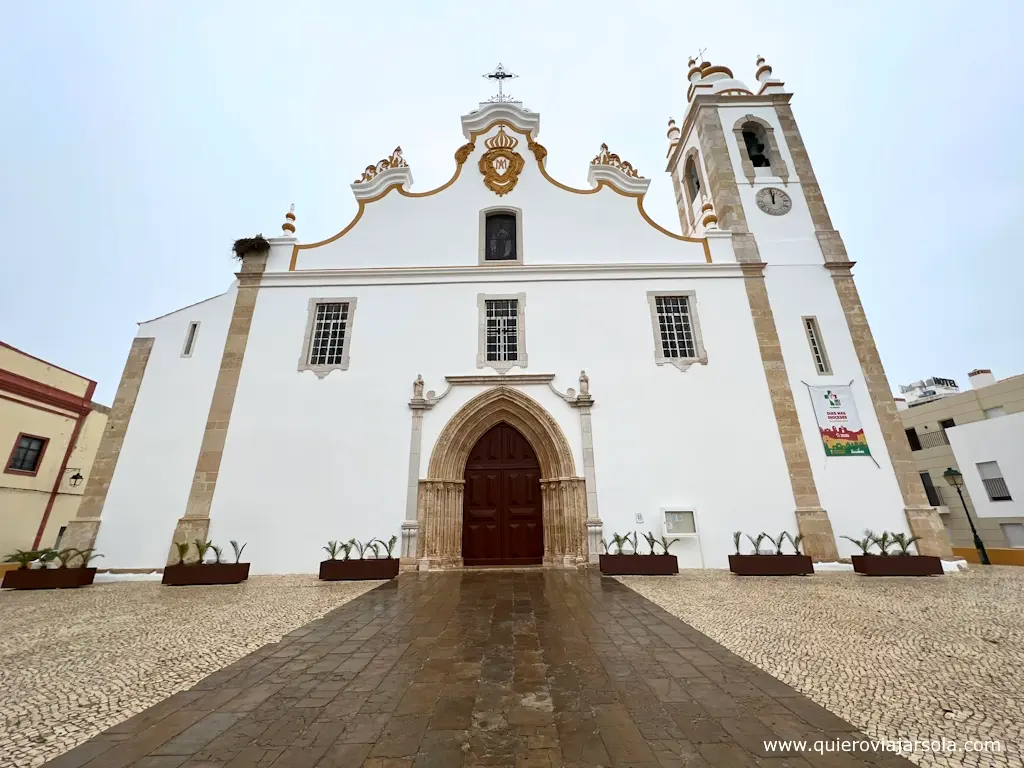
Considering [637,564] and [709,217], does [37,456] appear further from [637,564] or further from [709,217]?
[709,217]

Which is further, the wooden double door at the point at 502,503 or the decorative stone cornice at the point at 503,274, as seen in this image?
the decorative stone cornice at the point at 503,274

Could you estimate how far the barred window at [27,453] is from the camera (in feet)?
43.0

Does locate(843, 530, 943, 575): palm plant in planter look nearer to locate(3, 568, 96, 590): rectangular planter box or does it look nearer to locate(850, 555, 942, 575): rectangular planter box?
locate(850, 555, 942, 575): rectangular planter box

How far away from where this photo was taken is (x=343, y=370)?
9.99m

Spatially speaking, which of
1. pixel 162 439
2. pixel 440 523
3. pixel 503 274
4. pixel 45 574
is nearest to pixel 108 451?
pixel 162 439

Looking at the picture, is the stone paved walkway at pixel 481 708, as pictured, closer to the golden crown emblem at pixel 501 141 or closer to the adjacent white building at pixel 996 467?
the golden crown emblem at pixel 501 141

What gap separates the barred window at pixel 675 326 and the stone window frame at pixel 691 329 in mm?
54

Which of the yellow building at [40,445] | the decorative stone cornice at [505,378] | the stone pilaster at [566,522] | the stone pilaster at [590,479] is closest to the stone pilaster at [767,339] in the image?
the stone pilaster at [590,479]

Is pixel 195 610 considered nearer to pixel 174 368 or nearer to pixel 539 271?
pixel 174 368

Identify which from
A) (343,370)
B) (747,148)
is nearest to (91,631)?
(343,370)

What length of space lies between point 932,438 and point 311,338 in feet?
87.5

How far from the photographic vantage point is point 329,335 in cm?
1048

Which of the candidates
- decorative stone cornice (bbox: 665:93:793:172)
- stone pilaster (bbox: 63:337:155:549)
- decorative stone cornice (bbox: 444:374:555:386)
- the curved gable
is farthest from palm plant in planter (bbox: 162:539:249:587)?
decorative stone cornice (bbox: 665:93:793:172)

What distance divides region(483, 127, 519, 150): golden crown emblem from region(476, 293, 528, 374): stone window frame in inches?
178
